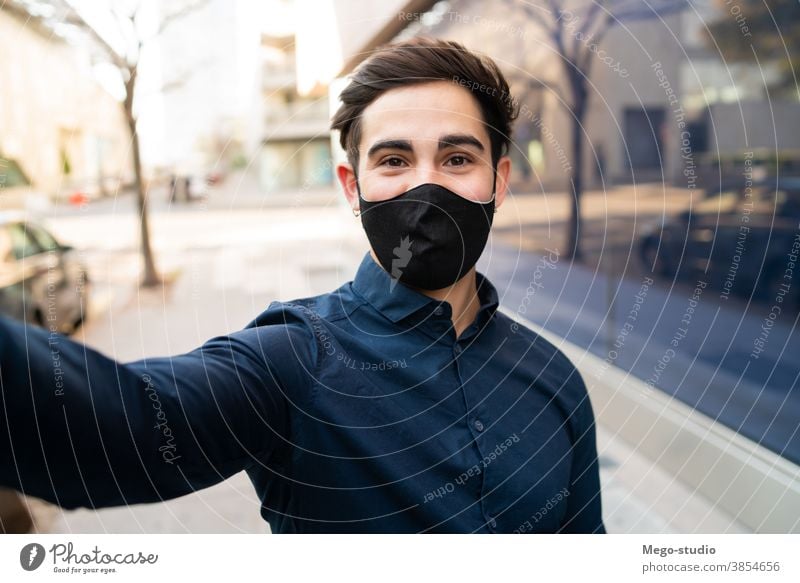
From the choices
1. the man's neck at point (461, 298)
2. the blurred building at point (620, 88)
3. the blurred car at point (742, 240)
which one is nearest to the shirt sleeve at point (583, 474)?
the man's neck at point (461, 298)

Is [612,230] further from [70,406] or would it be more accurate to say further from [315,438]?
[70,406]

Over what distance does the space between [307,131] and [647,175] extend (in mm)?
1987

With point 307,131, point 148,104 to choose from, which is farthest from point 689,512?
point 148,104

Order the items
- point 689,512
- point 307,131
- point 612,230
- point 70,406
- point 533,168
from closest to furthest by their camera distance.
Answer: point 70,406
point 307,131
point 689,512
point 533,168
point 612,230

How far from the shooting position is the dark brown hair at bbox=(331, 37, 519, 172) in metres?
1.15

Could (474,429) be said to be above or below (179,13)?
below

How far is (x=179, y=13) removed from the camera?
5.06 feet

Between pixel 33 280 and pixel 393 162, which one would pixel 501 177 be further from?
pixel 33 280

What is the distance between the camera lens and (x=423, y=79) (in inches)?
45.0

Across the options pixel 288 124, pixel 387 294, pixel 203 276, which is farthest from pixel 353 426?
pixel 203 276
